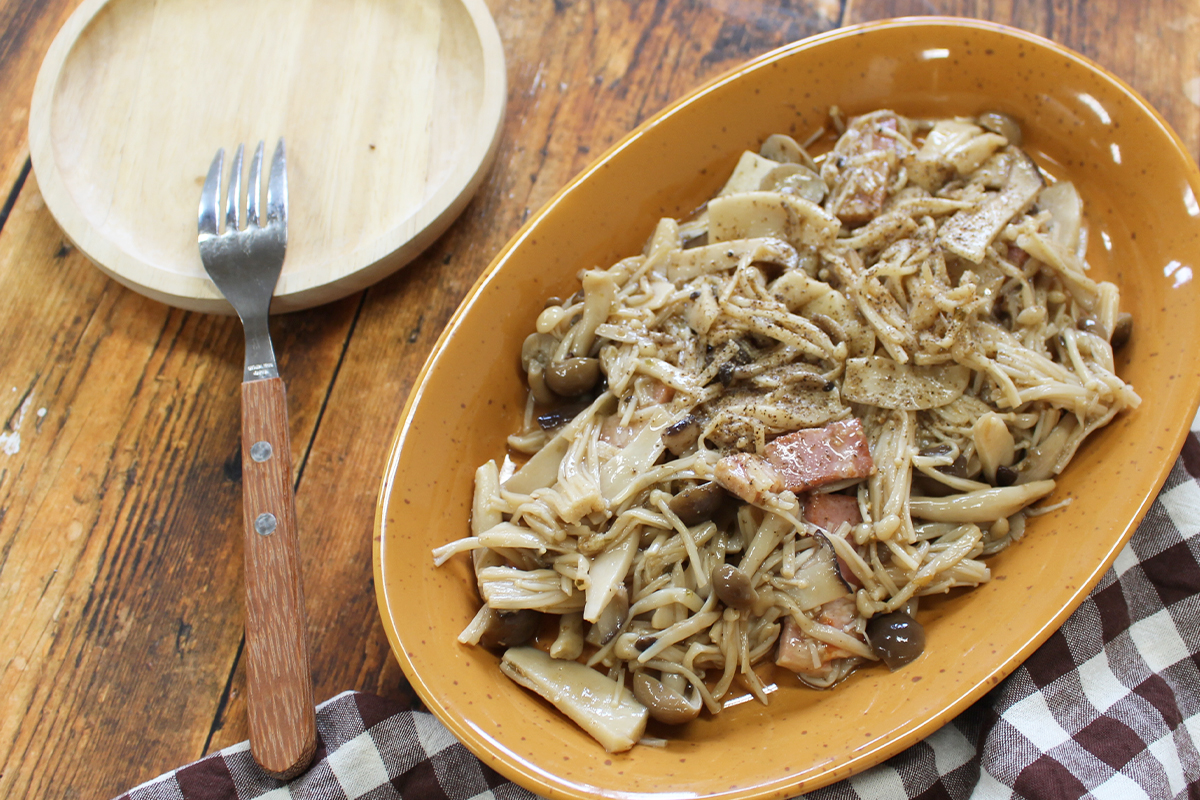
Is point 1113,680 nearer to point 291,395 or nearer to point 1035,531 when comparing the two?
point 1035,531

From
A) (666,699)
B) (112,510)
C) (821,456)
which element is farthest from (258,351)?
(821,456)

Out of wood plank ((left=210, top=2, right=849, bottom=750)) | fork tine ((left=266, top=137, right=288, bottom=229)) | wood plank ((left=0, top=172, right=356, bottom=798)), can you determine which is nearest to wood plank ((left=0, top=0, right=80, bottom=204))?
wood plank ((left=0, top=172, right=356, bottom=798))

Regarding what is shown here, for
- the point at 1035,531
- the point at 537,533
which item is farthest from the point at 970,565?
the point at 537,533

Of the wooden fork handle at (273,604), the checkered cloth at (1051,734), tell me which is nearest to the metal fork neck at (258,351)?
the wooden fork handle at (273,604)

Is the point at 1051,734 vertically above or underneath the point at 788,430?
underneath

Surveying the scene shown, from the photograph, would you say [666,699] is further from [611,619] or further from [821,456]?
[821,456]

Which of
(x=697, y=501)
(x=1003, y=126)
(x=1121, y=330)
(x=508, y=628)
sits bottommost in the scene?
(x=508, y=628)
